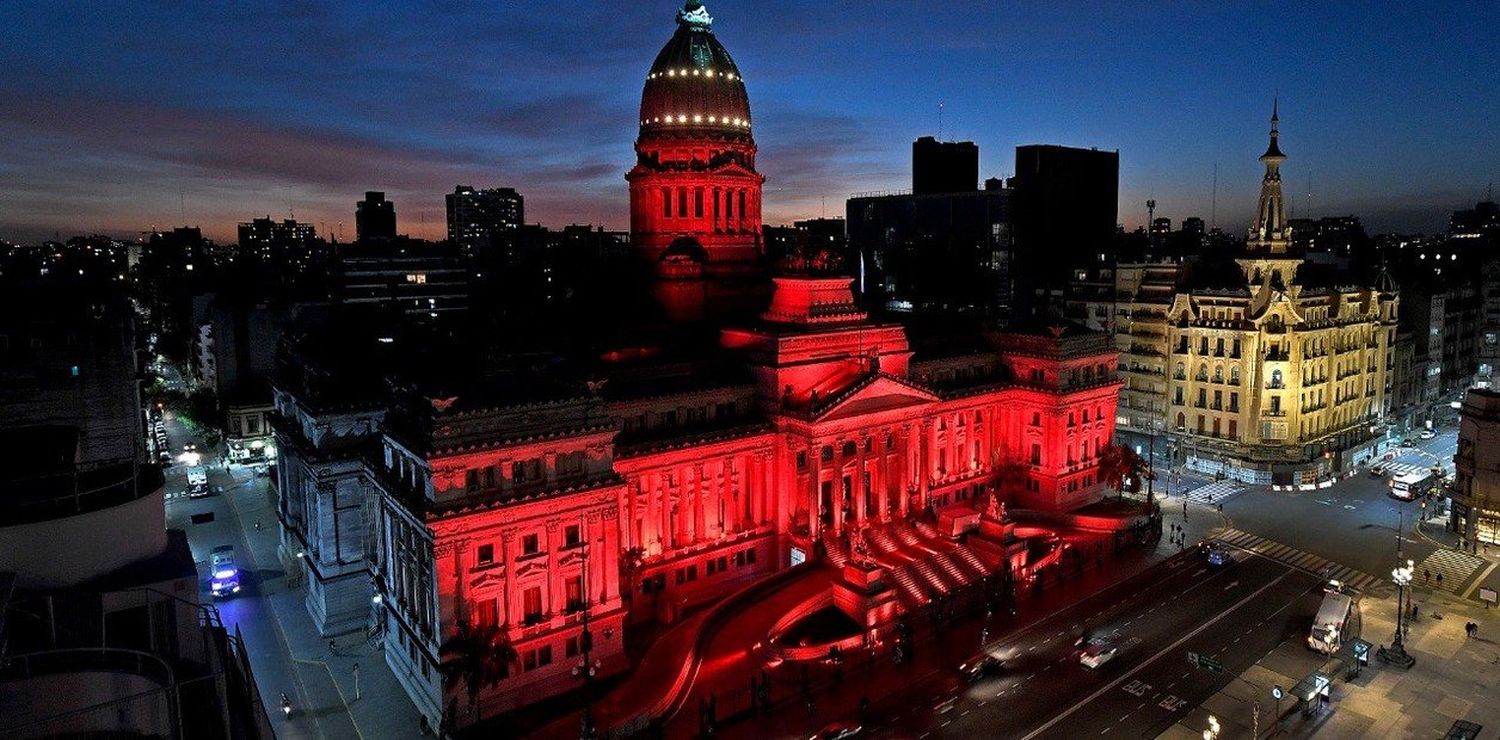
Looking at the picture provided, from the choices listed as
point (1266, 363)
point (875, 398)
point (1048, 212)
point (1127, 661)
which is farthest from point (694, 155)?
point (1048, 212)

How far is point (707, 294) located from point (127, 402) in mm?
41700

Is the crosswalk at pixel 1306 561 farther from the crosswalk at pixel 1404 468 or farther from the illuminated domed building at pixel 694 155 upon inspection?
the illuminated domed building at pixel 694 155

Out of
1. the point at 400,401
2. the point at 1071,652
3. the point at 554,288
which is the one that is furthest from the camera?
the point at 554,288

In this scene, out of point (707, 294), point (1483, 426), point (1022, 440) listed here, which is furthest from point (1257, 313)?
point (707, 294)

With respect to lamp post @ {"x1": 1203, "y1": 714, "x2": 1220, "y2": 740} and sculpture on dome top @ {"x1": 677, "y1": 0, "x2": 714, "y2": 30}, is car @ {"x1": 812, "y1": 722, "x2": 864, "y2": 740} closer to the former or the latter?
lamp post @ {"x1": 1203, "y1": 714, "x2": 1220, "y2": 740}

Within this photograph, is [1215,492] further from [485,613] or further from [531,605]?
[485,613]

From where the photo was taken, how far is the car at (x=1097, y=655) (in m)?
52.7

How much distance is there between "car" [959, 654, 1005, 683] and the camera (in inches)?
2035

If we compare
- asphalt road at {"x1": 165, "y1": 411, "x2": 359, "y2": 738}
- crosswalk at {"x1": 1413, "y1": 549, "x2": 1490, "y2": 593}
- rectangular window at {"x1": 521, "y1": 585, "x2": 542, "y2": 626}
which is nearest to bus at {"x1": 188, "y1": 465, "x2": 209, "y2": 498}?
asphalt road at {"x1": 165, "y1": 411, "x2": 359, "y2": 738}

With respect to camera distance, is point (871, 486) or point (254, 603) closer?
point (254, 603)

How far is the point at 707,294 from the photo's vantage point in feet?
256

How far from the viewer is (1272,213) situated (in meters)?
94.6

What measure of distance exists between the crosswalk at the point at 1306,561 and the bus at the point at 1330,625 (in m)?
10.9

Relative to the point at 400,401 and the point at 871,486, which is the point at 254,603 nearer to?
the point at 400,401
